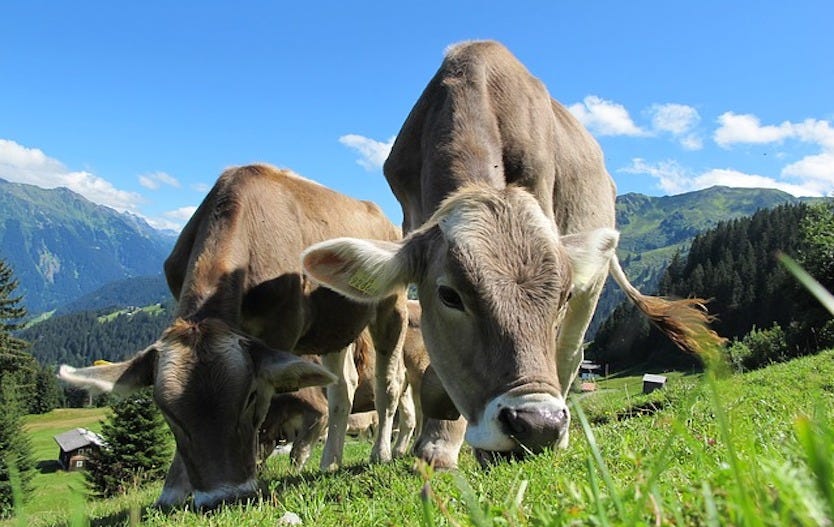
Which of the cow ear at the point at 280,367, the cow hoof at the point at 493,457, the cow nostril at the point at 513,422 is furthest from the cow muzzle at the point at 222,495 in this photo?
the cow nostril at the point at 513,422

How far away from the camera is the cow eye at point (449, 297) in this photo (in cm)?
495

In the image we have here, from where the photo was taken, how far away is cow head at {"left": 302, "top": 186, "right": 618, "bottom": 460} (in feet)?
13.6

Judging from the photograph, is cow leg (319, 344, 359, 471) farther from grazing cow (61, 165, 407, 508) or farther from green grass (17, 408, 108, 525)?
green grass (17, 408, 108, 525)

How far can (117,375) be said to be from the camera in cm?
604

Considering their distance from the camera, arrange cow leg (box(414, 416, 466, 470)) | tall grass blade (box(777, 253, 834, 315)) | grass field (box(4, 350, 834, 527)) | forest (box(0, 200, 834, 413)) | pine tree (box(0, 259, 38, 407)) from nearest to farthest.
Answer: tall grass blade (box(777, 253, 834, 315))
grass field (box(4, 350, 834, 527))
cow leg (box(414, 416, 466, 470))
pine tree (box(0, 259, 38, 407))
forest (box(0, 200, 834, 413))

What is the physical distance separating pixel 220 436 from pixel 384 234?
584 centimetres

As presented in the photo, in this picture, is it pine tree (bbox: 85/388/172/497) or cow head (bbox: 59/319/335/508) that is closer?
cow head (bbox: 59/319/335/508)

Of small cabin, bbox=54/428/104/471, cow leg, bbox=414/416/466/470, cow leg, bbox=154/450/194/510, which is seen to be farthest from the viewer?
small cabin, bbox=54/428/104/471

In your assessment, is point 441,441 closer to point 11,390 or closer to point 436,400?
point 436,400

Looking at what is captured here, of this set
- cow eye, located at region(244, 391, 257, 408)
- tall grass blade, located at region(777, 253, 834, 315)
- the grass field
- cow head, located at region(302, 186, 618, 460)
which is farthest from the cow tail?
tall grass blade, located at region(777, 253, 834, 315)

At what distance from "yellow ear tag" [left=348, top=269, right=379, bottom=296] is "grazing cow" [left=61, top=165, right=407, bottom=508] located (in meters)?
0.92

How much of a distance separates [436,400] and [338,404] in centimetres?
463

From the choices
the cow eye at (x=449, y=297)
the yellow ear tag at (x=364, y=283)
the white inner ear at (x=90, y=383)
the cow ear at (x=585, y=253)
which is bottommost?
the white inner ear at (x=90, y=383)

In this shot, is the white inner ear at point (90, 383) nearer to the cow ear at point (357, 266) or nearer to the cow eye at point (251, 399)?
the cow eye at point (251, 399)
